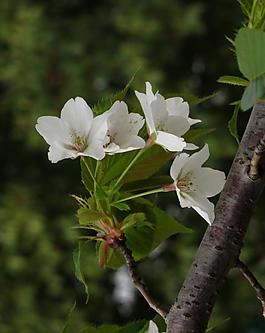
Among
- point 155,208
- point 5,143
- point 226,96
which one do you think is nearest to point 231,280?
point 226,96

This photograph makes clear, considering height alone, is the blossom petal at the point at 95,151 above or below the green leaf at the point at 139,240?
above

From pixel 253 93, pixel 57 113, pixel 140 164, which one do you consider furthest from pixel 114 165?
pixel 57 113

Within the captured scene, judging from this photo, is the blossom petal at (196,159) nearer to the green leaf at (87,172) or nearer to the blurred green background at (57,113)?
the green leaf at (87,172)

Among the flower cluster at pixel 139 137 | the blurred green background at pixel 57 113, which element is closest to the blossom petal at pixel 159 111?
the flower cluster at pixel 139 137

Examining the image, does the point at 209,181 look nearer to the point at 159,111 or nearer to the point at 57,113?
the point at 159,111

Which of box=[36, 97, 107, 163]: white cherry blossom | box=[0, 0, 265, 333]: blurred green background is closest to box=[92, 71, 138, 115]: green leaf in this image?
box=[36, 97, 107, 163]: white cherry blossom

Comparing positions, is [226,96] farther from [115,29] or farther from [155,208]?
[155,208]
